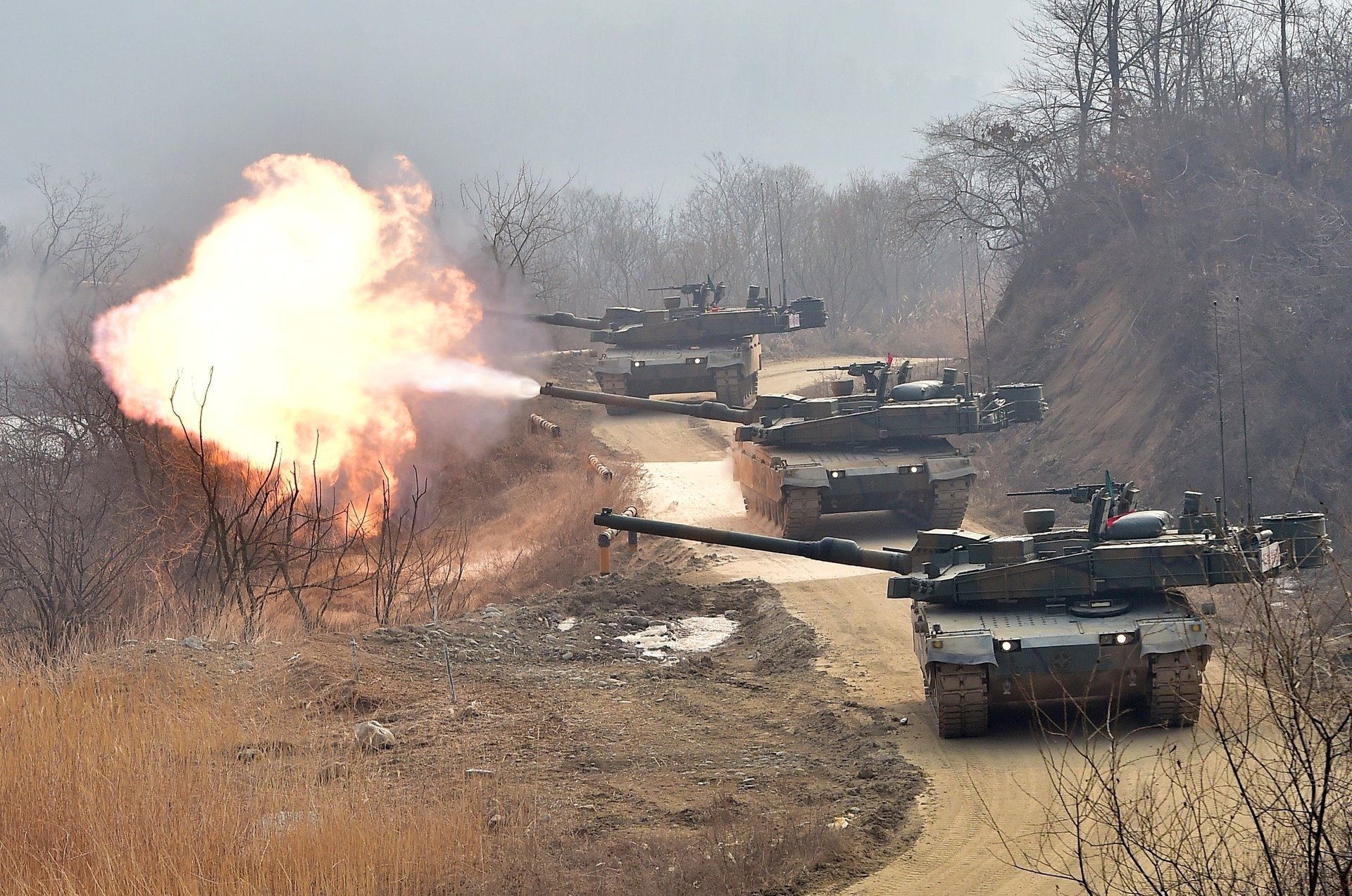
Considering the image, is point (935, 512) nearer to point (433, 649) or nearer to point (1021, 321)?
point (433, 649)

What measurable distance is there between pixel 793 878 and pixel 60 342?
26.7m

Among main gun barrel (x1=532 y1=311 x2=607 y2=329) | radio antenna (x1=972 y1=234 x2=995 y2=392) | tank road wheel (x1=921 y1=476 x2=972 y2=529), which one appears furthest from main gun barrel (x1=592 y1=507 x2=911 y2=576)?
main gun barrel (x1=532 y1=311 x2=607 y2=329)

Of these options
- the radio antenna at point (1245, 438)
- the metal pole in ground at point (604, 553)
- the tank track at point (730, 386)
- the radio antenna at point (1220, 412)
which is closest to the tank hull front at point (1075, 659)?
the radio antenna at point (1220, 412)

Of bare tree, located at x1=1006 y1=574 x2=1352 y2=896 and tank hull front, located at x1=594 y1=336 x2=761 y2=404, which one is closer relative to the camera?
bare tree, located at x1=1006 y1=574 x2=1352 y2=896

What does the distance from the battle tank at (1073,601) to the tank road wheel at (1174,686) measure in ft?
0.04

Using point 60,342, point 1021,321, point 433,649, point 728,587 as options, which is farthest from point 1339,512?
point 60,342

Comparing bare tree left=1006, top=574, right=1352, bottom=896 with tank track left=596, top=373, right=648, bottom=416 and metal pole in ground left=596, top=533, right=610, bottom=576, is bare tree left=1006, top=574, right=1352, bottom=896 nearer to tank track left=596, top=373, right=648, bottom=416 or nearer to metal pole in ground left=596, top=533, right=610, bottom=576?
metal pole in ground left=596, top=533, right=610, bottom=576

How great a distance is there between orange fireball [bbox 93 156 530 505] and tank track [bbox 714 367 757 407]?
→ 924 centimetres

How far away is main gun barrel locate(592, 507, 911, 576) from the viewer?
40.5 ft

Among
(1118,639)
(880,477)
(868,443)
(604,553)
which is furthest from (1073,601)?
(868,443)

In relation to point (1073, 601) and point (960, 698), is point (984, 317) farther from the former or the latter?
point (960, 698)

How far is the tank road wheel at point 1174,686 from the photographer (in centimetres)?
1098

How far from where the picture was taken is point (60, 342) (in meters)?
30.5

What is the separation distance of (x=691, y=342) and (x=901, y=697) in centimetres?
2267
